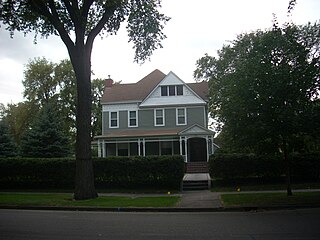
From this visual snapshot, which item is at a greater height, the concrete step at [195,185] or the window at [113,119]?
the window at [113,119]

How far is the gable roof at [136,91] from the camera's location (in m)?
37.1

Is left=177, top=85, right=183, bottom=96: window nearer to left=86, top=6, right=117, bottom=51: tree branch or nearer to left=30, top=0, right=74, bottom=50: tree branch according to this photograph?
left=86, top=6, right=117, bottom=51: tree branch

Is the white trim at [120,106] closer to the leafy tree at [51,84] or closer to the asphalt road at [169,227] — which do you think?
the leafy tree at [51,84]

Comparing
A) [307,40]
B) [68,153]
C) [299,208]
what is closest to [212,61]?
[68,153]

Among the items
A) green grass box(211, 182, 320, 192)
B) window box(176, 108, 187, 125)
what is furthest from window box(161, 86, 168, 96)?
green grass box(211, 182, 320, 192)

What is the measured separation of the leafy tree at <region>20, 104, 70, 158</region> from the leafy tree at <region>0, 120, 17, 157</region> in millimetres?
1368

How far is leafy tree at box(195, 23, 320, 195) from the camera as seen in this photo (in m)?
14.5

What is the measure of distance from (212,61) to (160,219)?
1310 inches

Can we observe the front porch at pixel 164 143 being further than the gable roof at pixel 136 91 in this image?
No

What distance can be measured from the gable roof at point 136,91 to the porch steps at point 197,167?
24.4ft

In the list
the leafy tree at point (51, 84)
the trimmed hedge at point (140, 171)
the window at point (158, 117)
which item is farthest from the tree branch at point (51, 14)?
the leafy tree at point (51, 84)

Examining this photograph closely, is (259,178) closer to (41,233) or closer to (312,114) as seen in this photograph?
(312,114)

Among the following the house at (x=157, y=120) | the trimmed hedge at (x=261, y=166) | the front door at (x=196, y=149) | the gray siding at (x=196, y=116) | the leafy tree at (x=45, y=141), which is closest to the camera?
the trimmed hedge at (x=261, y=166)

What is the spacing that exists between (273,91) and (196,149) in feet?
68.8
